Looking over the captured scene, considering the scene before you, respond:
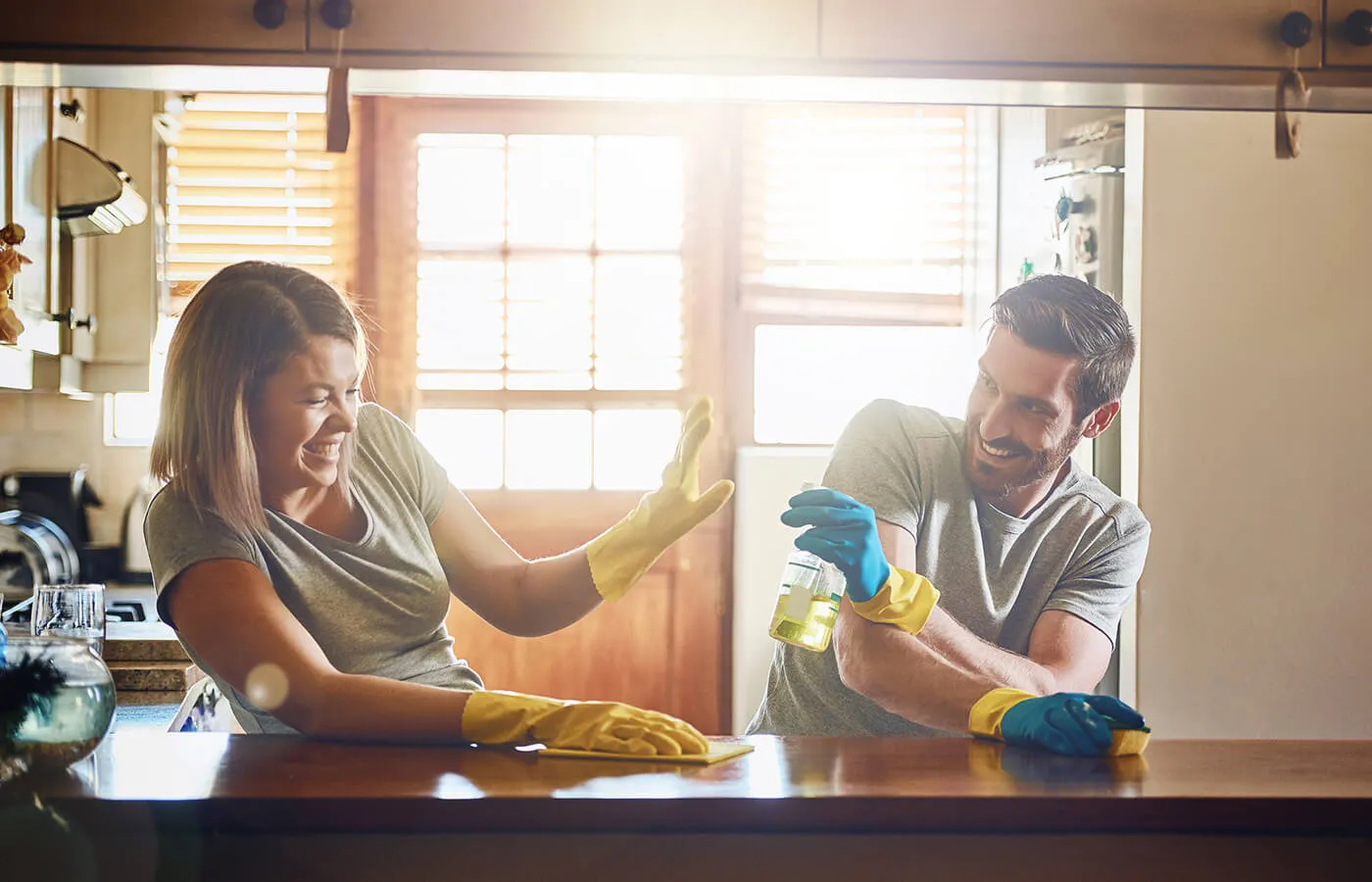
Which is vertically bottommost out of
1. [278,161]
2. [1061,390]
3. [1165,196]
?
[1061,390]

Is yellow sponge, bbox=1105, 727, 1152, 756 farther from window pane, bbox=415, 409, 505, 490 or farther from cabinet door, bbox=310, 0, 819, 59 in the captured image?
window pane, bbox=415, 409, 505, 490

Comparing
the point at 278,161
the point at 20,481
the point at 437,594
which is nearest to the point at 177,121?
the point at 278,161

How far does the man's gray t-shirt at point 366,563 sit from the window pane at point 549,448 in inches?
67.8

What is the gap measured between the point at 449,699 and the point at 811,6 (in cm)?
92


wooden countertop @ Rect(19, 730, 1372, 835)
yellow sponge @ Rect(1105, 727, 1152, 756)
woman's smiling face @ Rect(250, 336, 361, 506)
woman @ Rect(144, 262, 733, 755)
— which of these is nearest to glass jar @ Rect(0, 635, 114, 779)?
wooden countertop @ Rect(19, 730, 1372, 835)

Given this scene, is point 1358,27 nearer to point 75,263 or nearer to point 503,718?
point 503,718

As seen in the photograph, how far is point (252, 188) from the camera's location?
365 centimetres

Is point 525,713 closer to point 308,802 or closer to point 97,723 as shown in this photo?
point 308,802

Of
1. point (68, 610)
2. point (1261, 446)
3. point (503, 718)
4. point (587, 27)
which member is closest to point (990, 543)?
point (1261, 446)

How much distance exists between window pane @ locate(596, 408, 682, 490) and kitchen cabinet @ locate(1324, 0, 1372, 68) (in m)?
2.47

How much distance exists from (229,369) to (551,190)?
209 centimetres

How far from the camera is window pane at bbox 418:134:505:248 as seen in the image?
3.73 metres

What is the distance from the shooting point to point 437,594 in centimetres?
195

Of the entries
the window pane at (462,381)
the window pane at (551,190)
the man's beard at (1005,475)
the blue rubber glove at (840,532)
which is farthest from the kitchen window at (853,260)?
the blue rubber glove at (840,532)
